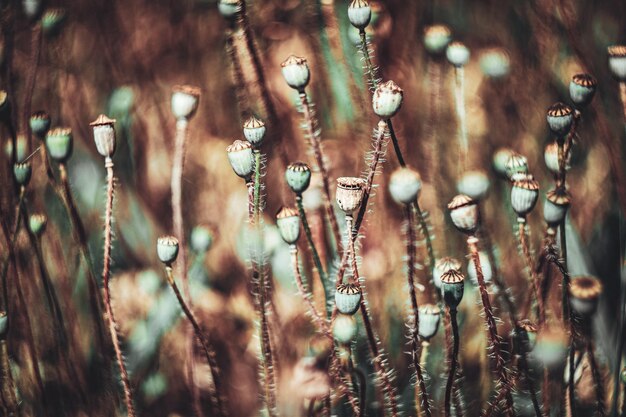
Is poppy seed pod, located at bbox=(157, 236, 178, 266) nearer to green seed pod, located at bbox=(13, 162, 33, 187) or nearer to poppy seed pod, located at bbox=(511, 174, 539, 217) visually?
green seed pod, located at bbox=(13, 162, 33, 187)

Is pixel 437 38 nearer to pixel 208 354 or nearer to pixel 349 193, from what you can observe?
pixel 349 193

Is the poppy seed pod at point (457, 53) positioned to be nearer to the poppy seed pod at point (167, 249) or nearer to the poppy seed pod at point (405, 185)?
the poppy seed pod at point (405, 185)

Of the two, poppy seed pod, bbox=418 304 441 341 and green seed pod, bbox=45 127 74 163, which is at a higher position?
green seed pod, bbox=45 127 74 163

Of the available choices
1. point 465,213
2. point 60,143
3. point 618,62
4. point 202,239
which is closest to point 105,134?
point 60,143

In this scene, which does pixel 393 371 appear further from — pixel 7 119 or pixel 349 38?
pixel 7 119

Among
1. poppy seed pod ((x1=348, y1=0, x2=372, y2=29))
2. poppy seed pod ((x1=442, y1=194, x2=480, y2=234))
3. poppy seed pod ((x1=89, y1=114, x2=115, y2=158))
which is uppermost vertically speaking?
Answer: poppy seed pod ((x1=348, y1=0, x2=372, y2=29))

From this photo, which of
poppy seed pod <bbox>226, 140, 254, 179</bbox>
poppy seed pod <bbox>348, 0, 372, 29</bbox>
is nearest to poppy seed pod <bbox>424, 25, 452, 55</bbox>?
poppy seed pod <bbox>348, 0, 372, 29</bbox>

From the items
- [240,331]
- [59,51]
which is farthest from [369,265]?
[59,51]
